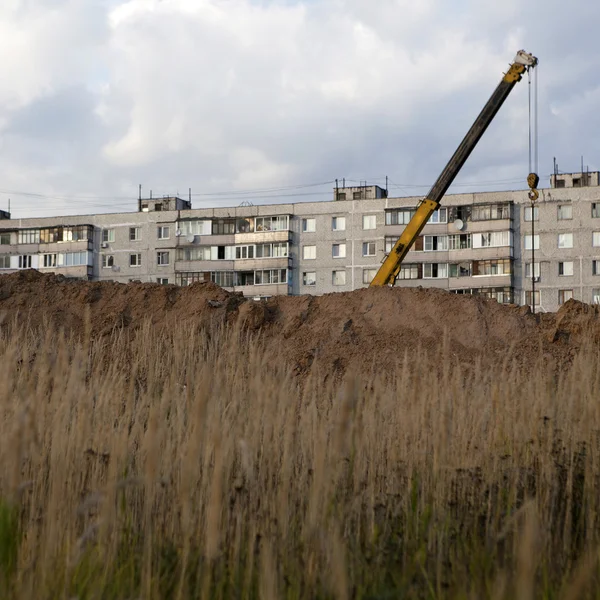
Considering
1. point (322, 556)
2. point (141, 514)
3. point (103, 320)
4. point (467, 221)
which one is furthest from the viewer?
point (467, 221)

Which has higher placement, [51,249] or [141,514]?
[51,249]

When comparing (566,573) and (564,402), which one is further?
(564,402)

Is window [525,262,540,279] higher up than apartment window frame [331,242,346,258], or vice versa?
apartment window frame [331,242,346,258]

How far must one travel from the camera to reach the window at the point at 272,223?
2447 inches

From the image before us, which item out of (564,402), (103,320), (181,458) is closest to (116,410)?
(181,458)


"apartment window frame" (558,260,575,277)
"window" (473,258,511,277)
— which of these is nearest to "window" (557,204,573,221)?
"apartment window frame" (558,260,575,277)

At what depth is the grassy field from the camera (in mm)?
3648

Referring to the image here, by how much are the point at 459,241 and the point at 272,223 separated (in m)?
13.1

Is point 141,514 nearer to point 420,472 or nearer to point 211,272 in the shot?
point 420,472

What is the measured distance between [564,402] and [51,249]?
6211 centimetres

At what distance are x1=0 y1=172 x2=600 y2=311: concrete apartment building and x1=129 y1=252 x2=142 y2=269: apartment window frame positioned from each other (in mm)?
84

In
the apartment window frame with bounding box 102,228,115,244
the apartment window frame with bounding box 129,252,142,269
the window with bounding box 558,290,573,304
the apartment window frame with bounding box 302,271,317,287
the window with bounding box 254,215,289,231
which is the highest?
the window with bounding box 254,215,289,231

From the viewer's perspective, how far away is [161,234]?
6519 centimetres

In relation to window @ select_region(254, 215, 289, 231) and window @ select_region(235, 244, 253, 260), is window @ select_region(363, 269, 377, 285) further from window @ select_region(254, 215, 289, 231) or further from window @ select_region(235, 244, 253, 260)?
window @ select_region(235, 244, 253, 260)
